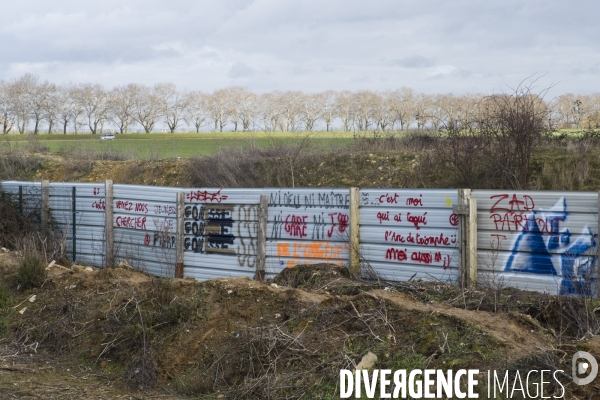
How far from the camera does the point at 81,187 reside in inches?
656

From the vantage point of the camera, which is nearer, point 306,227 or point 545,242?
point 545,242

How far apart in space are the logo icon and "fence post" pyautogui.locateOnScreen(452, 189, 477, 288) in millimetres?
5111

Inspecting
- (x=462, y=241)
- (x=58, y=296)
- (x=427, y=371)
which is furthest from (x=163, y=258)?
(x=427, y=371)

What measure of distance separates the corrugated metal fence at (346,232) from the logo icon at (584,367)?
422cm

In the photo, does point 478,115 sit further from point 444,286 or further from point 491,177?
point 444,286

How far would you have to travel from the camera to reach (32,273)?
36.4 ft

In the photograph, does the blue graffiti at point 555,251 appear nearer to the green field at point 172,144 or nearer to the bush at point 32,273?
the bush at point 32,273

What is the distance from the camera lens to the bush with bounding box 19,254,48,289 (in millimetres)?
11094

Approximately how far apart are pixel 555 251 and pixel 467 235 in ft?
4.52

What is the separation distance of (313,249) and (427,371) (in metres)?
6.55

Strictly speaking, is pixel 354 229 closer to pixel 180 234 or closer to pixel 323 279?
pixel 323 279

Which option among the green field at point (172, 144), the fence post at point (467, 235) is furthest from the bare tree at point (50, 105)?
the fence post at point (467, 235)

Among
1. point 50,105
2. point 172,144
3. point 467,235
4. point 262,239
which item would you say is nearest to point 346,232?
point 262,239

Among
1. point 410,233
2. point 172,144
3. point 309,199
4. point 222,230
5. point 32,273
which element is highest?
point 172,144
